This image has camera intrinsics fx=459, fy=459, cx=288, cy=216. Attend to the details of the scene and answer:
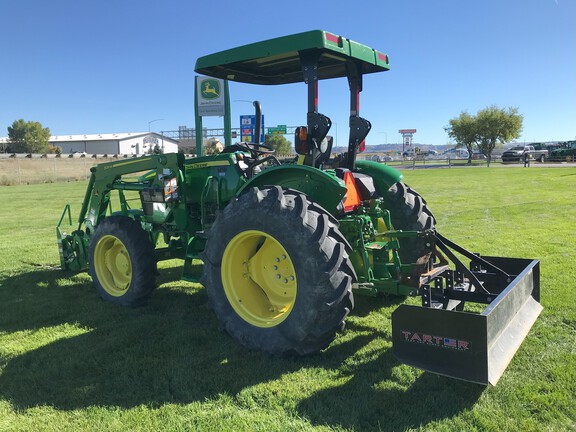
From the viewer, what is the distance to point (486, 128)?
60.0 metres

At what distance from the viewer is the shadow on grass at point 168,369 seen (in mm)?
3070

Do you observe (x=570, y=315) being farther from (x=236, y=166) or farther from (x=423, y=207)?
(x=236, y=166)

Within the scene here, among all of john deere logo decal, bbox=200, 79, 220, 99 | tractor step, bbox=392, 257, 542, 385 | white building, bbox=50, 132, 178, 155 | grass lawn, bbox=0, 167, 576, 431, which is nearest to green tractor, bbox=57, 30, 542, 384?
tractor step, bbox=392, 257, 542, 385

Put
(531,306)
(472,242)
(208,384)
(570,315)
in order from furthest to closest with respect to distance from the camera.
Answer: (472,242), (570,315), (531,306), (208,384)

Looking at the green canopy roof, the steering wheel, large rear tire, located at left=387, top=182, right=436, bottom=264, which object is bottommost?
large rear tire, located at left=387, top=182, right=436, bottom=264

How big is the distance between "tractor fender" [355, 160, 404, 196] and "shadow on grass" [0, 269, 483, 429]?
131cm

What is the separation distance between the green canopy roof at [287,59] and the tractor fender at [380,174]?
1.05 meters

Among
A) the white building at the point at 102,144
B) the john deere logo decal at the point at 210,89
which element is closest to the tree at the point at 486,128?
the john deere logo decal at the point at 210,89

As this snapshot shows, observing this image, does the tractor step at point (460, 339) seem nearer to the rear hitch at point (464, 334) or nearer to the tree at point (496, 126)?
the rear hitch at point (464, 334)

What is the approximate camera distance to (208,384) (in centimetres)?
340

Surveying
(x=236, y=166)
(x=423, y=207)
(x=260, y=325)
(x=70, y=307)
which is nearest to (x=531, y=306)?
(x=423, y=207)

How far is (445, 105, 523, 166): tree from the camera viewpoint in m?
58.9

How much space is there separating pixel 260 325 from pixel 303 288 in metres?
0.65

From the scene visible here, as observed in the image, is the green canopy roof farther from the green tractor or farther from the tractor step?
the tractor step
